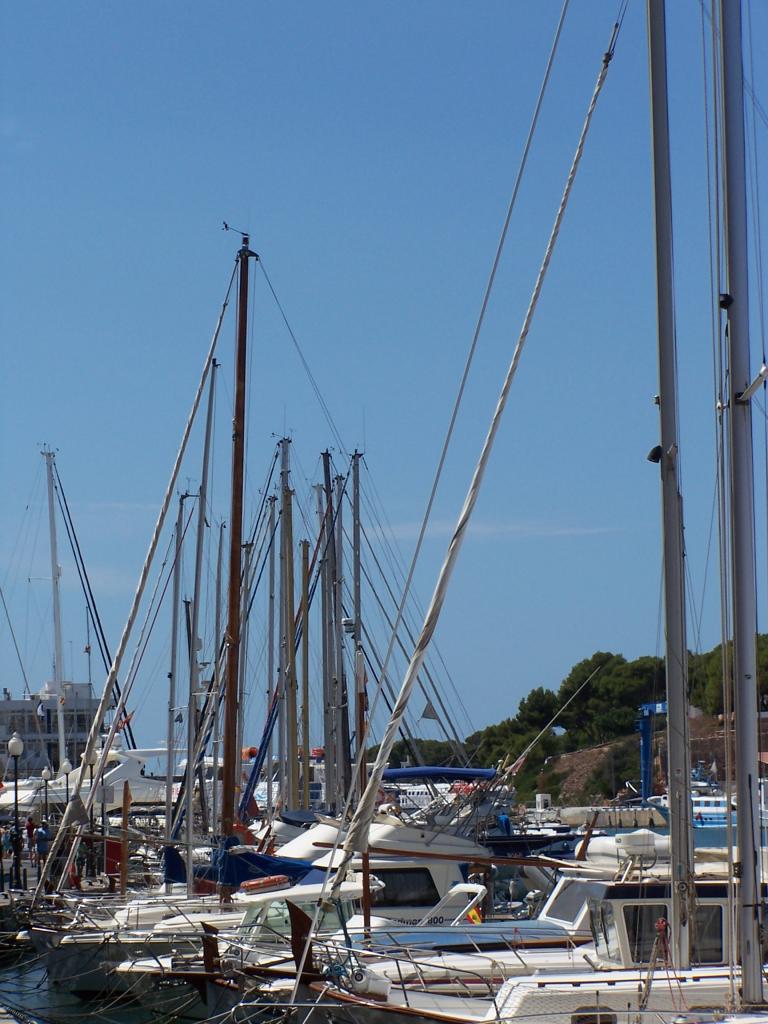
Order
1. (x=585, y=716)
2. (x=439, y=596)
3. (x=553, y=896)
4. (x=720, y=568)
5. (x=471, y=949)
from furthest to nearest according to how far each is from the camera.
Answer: (x=585, y=716) < (x=553, y=896) < (x=471, y=949) < (x=439, y=596) < (x=720, y=568)

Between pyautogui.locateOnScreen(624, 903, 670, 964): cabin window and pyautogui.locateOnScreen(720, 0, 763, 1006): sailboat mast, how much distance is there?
4.06 meters

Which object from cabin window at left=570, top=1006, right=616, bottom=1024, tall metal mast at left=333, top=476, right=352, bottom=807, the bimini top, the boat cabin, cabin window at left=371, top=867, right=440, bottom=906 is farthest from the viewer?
tall metal mast at left=333, top=476, right=352, bottom=807

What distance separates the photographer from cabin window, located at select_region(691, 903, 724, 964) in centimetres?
1473

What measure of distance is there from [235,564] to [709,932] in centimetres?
1467

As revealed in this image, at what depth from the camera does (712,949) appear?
48.6ft

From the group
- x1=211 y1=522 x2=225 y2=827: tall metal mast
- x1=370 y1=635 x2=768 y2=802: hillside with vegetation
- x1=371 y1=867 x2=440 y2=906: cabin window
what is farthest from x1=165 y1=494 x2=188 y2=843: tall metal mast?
x1=370 y1=635 x2=768 y2=802: hillside with vegetation

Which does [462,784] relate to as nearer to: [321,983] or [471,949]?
[471,949]

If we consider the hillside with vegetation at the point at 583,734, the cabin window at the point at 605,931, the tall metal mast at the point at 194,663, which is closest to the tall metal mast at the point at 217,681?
the tall metal mast at the point at 194,663

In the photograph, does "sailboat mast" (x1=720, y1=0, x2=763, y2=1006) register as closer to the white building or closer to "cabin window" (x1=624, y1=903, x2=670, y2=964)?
"cabin window" (x1=624, y1=903, x2=670, y2=964)

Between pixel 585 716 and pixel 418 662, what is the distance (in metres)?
84.6

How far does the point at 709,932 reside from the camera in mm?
14930

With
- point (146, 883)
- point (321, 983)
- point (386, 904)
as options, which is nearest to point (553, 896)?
point (386, 904)

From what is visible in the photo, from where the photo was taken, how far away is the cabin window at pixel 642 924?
596 inches

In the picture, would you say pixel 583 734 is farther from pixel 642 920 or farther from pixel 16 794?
pixel 642 920
